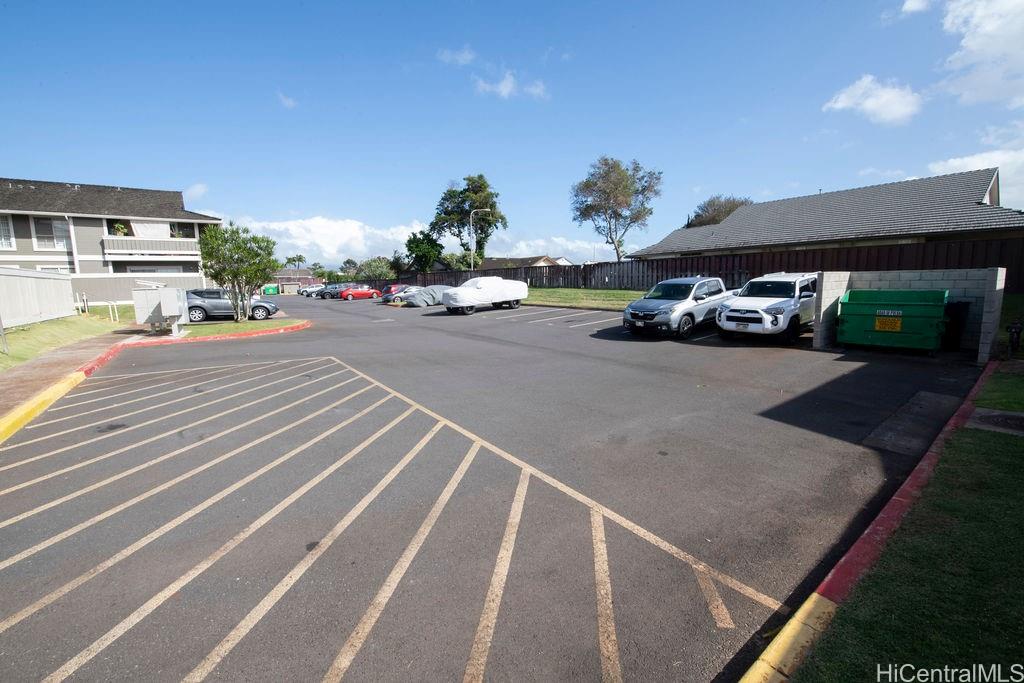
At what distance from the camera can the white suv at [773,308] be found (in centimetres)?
1167

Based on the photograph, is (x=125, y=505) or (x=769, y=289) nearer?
(x=125, y=505)

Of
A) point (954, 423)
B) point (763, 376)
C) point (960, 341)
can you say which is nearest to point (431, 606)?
point (954, 423)

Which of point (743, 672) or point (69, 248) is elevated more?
point (69, 248)

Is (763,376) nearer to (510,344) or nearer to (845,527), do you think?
(845,527)

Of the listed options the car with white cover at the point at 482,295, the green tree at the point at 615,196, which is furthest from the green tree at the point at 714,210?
the car with white cover at the point at 482,295

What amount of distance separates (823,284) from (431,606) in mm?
11771

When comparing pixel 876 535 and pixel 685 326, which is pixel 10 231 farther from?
pixel 876 535

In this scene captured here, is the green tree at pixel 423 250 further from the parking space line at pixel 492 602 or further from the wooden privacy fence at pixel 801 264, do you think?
the parking space line at pixel 492 602

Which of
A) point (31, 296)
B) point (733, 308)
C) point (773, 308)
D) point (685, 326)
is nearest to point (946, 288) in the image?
point (773, 308)

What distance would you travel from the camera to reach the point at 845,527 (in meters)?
3.56

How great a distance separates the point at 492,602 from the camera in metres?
2.85

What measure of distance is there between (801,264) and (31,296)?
28875mm

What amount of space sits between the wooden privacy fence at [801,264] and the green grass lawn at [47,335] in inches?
932

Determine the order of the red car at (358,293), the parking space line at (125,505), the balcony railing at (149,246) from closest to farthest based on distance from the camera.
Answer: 1. the parking space line at (125,505)
2. the balcony railing at (149,246)
3. the red car at (358,293)
